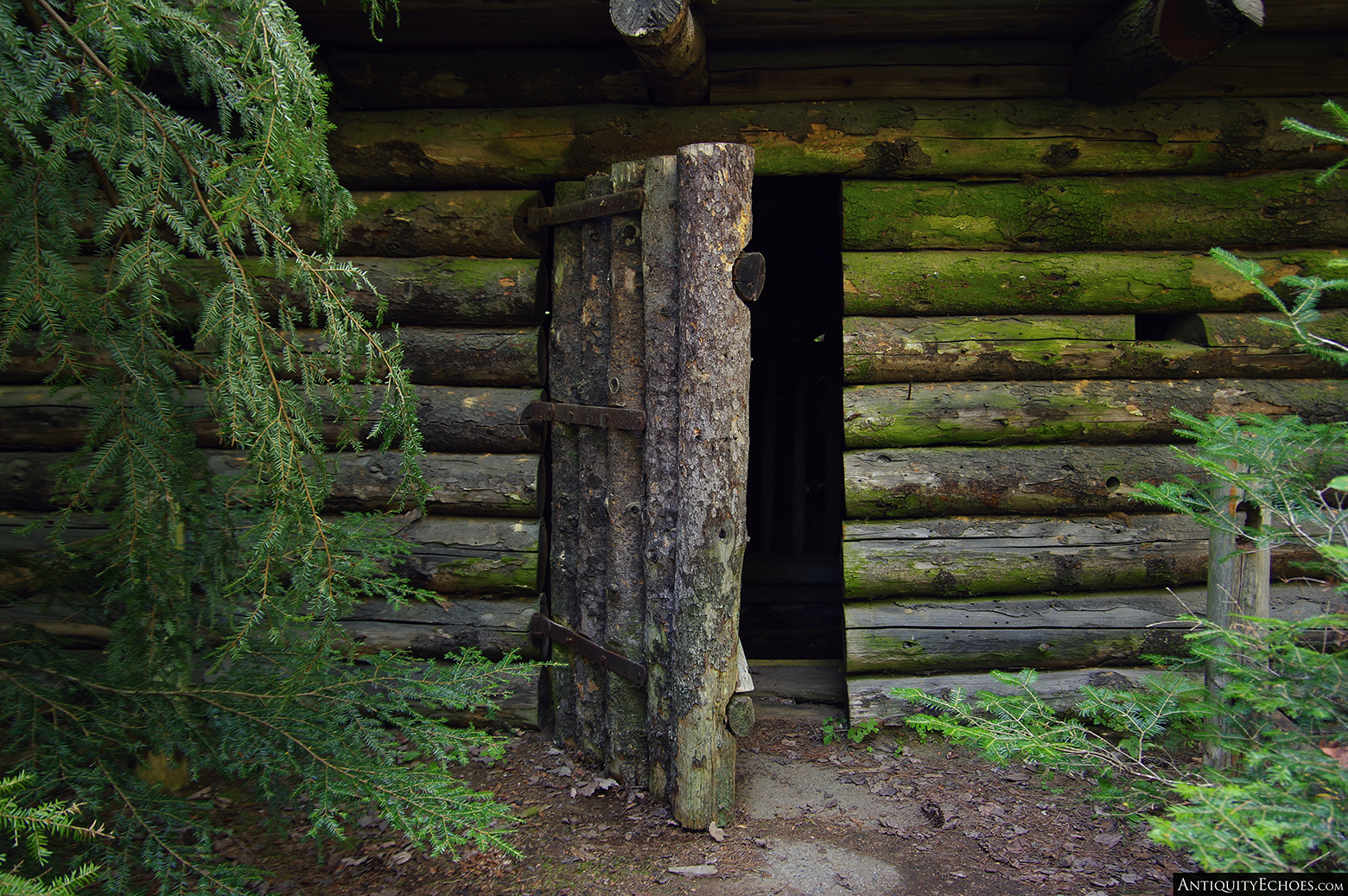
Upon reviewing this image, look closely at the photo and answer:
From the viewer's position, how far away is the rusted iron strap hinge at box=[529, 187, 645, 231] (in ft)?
9.68

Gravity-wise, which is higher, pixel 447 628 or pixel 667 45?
pixel 667 45

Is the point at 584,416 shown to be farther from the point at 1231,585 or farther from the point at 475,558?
the point at 1231,585

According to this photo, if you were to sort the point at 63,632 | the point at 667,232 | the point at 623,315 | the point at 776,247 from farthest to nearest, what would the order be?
the point at 776,247 → the point at 63,632 → the point at 623,315 → the point at 667,232

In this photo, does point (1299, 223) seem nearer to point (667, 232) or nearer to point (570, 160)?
point (667, 232)

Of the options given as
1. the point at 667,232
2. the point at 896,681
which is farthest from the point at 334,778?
the point at 896,681

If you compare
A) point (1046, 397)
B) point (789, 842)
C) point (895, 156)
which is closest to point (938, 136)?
point (895, 156)

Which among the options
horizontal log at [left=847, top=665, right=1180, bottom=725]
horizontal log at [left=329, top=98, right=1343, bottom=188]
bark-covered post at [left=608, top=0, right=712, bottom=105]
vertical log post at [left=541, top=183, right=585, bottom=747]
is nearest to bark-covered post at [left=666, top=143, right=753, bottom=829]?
bark-covered post at [left=608, top=0, right=712, bottom=105]

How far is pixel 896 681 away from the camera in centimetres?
351

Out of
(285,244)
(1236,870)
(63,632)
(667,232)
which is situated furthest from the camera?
(63,632)

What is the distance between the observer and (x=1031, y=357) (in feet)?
11.6

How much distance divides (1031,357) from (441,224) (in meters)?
3.07

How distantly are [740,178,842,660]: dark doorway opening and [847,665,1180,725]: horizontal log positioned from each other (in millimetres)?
1411

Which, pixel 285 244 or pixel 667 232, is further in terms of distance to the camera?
pixel 667 232

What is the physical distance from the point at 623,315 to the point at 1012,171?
2121 mm
